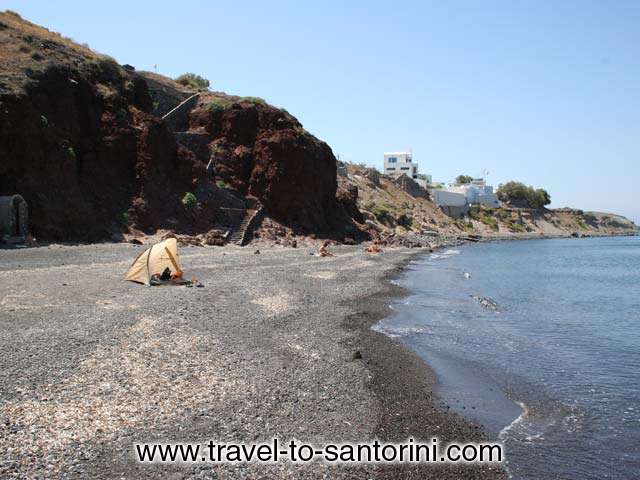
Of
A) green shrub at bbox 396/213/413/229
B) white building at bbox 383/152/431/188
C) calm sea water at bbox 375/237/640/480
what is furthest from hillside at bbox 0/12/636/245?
white building at bbox 383/152/431/188

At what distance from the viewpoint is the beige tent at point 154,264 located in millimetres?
18844

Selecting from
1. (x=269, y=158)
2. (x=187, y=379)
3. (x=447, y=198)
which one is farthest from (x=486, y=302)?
(x=447, y=198)

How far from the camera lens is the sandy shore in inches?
263

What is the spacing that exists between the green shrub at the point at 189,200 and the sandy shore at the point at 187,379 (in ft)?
64.1

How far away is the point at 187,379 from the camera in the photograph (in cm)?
919

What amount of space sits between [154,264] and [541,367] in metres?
13.5

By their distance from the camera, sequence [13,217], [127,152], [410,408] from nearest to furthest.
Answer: [410,408], [13,217], [127,152]

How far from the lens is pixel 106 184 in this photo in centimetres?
3447

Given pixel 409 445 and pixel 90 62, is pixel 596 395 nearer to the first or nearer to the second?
pixel 409 445

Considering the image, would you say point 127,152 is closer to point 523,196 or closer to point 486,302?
point 486,302

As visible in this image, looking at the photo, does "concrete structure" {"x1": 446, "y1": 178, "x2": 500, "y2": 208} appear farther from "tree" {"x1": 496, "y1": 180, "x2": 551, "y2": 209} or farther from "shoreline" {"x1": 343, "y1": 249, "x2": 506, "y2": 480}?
"shoreline" {"x1": 343, "y1": 249, "x2": 506, "y2": 480}

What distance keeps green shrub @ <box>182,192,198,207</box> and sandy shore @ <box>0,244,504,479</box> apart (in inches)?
769

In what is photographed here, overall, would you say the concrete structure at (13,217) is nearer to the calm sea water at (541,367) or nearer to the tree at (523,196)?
the calm sea water at (541,367)

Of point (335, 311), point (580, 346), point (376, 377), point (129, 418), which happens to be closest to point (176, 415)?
point (129, 418)
